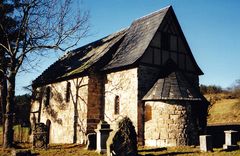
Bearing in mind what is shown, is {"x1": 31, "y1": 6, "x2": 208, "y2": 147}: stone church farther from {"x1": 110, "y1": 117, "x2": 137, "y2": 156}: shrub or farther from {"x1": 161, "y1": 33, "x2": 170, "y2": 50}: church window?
{"x1": 110, "y1": 117, "x2": 137, "y2": 156}: shrub

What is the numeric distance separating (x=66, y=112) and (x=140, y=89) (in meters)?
7.47

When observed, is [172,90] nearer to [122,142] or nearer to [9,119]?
[122,142]

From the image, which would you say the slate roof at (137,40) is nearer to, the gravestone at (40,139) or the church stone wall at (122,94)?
the church stone wall at (122,94)

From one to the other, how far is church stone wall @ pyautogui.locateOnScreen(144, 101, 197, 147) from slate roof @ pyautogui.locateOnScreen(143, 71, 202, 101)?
1.30 ft

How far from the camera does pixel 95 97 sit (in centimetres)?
2102

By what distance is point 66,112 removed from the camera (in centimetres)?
2284

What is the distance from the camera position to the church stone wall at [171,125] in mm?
16969

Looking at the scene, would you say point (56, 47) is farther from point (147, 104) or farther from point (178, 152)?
point (178, 152)

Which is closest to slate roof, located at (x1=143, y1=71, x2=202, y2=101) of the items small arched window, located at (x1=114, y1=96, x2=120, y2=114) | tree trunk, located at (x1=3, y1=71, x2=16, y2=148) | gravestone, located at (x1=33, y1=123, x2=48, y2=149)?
Answer: small arched window, located at (x1=114, y1=96, x2=120, y2=114)

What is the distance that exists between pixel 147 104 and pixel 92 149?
183 inches

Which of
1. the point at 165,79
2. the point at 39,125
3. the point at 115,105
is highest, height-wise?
the point at 165,79

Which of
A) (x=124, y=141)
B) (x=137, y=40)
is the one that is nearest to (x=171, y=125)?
(x=124, y=141)

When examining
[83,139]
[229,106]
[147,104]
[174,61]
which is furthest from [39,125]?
[229,106]

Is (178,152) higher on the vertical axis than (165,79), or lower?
lower
